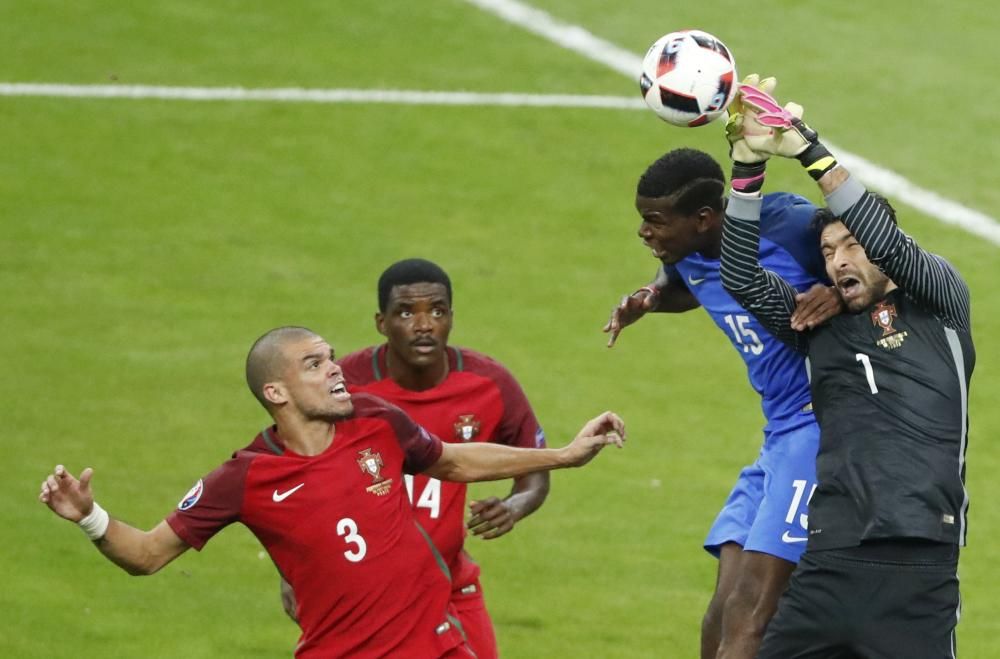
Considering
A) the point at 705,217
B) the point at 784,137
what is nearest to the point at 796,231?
the point at 705,217

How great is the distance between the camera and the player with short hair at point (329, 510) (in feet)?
25.5

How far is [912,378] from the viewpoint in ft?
24.8

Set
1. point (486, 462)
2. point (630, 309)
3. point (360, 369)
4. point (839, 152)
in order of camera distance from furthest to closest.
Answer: point (839, 152) → point (630, 309) → point (360, 369) → point (486, 462)

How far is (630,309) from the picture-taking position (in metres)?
9.54

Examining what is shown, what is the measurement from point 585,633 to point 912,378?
415 centimetres

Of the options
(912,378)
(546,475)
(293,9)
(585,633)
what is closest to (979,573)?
(585,633)

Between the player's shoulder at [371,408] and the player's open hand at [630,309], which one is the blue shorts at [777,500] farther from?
the player's shoulder at [371,408]

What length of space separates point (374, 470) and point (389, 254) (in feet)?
30.7

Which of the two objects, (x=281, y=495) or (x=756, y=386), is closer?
(x=281, y=495)

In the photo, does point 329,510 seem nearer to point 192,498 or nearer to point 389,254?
point 192,498

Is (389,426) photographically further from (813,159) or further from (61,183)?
(61,183)

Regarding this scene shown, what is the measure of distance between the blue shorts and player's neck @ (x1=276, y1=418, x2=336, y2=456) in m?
2.00

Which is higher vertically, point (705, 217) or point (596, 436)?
point (705, 217)

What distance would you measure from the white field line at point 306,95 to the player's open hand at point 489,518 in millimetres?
11679
